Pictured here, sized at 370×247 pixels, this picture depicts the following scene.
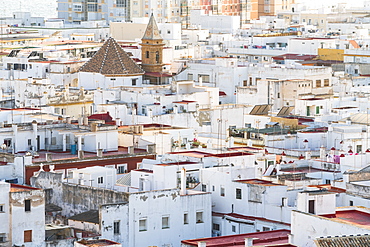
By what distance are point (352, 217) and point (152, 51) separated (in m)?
44.4

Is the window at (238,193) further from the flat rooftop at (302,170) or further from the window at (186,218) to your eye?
the flat rooftop at (302,170)

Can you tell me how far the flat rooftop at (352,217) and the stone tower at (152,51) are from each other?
42661mm

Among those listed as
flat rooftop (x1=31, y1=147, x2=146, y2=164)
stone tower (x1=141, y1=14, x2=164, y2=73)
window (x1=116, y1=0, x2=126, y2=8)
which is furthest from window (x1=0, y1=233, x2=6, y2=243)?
window (x1=116, y1=0, x2=126, y2=8)

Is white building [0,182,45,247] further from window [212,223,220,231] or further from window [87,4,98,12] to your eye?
window [87,4,98,12]

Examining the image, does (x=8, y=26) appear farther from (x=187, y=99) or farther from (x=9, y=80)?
(x=187, y=99)

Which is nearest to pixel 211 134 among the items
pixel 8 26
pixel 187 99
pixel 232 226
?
pixel 187 99

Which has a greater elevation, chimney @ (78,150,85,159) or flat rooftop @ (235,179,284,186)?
chimney @ (78,150,85,159)

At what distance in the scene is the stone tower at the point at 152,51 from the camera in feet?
277

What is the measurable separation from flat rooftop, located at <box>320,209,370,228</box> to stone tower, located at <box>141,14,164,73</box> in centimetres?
4266

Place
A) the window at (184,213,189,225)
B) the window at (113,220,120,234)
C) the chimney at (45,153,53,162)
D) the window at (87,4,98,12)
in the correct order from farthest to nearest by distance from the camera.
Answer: the window at (87,4,98,12) → the chimney at (45,153,53,162) → the window at (184,213,189,225) → the window at (113,220,120,234)

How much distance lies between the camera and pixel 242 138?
202 ft

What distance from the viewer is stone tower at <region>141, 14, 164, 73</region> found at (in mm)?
84438

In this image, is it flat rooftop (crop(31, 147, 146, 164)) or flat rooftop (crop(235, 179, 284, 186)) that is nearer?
flat rooftop (crop(235, 179, 284, 186))

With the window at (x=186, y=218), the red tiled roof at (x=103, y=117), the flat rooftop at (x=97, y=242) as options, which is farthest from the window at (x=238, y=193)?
the red tiled roof at (x=103, y=117)
